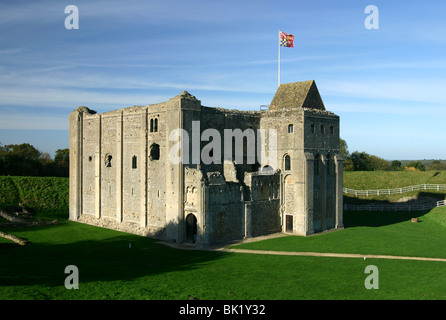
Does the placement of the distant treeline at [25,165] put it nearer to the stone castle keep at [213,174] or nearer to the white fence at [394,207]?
the stone castle keep at [213,174]

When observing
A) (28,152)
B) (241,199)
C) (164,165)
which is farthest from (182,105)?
(28,152)

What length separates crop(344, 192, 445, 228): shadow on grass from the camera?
158 ft

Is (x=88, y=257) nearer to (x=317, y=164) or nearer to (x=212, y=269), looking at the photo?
(x=212, y=269)

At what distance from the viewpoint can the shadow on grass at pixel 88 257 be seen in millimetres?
23562

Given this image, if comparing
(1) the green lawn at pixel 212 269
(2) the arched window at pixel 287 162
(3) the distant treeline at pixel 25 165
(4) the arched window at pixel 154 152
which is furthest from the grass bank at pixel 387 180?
(3) the distant treeline at pixel 25 165

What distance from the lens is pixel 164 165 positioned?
37.9 meters

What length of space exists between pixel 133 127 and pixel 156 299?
81.7 feet

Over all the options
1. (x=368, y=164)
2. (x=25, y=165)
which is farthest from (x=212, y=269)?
(x=368, y=164)

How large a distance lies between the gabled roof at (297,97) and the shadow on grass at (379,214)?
14.0m

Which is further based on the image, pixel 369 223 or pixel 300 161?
pixel 369 223

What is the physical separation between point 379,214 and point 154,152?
99.3 ft

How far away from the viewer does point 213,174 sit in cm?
3472

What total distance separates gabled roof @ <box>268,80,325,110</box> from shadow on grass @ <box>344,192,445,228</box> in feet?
45.8
